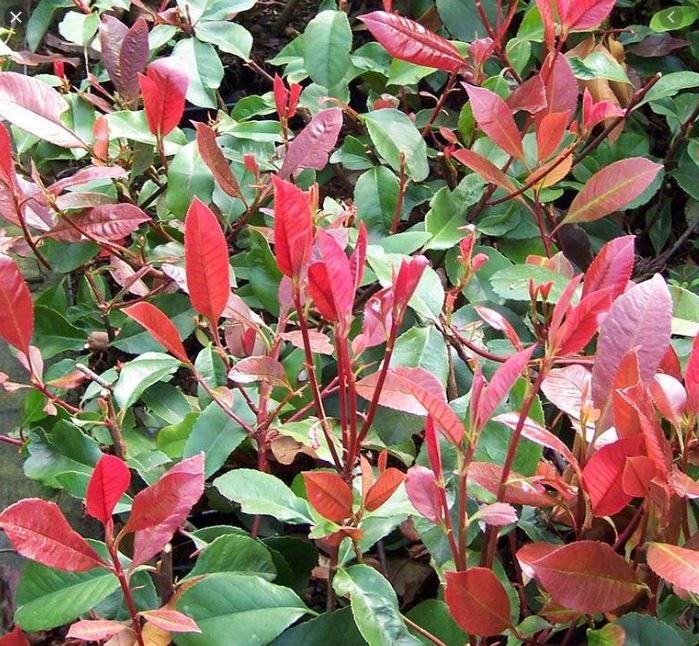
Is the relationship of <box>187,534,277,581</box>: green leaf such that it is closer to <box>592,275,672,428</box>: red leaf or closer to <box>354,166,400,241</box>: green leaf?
<box>592,275,672,428</box>: red leaf

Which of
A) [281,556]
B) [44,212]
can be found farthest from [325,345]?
[44,212]

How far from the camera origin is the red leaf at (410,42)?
0.98 meters

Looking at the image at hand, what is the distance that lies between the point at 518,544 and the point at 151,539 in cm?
43

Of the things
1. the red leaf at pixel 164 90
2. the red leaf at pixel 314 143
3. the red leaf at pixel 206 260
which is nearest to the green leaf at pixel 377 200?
the red leaf at pixel 314 143

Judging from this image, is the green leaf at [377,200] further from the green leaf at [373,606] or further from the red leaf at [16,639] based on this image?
the red leaf at [16,639]

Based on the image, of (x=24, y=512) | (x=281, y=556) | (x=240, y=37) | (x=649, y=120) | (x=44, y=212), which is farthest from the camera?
(x=649, y=120)

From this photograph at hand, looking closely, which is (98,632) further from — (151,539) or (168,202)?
(168,202)

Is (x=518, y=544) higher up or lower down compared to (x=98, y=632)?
lower down

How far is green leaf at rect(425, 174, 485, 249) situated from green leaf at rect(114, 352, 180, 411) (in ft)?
1.16

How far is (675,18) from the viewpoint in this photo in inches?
52.7

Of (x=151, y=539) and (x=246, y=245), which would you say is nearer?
(x=151, y=539)

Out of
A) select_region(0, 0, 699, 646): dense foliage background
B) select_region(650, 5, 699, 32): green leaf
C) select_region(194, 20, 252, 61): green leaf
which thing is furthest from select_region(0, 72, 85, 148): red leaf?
select_region(650, 5, 699, 32): green leaf

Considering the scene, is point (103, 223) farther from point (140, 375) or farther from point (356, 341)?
point (356, 341)

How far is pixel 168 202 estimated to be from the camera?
1.05 meters
